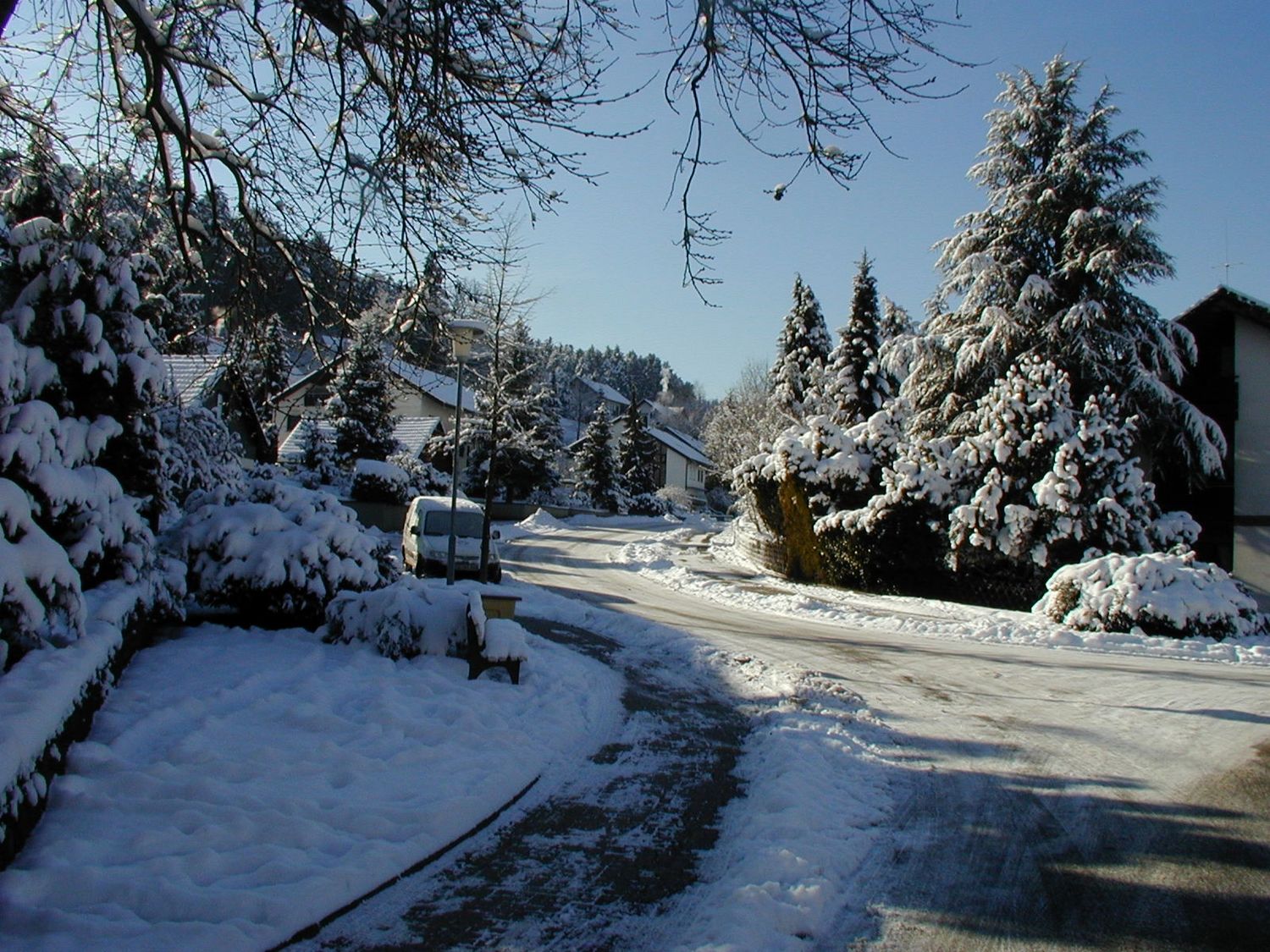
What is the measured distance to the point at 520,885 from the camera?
4.43m

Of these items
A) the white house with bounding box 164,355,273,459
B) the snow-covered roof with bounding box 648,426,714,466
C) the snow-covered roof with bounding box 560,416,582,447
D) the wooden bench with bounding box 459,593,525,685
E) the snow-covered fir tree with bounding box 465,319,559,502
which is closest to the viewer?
the wooden bench with bounding box 459,593,525,685

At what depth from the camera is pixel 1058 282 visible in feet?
76.9

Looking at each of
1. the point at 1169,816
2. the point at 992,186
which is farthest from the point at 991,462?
the point at 1169,816

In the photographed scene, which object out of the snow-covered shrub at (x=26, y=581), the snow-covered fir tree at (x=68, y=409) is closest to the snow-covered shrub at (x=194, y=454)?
the snow-covered fir tree at (x=68, y=409)

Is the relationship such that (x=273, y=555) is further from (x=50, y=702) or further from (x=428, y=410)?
(x=428, y=410)

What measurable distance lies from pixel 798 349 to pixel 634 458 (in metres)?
19.2

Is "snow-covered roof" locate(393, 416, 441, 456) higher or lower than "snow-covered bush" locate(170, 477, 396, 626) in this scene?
higher

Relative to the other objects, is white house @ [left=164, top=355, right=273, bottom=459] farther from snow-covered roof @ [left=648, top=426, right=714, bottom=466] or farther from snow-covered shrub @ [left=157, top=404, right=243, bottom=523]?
snow-covered roof @ [left=648, top=426, right=714, bottom=466]

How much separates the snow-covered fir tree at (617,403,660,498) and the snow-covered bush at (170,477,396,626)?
48401 mm

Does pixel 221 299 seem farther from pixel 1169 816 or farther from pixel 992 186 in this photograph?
pixel 992 186

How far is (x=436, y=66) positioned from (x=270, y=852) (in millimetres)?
4995

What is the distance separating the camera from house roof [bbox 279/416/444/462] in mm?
41188

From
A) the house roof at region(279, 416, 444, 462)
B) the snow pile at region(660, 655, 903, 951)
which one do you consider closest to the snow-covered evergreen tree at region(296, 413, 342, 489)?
the house roof at region(279, 416, 444, 462)

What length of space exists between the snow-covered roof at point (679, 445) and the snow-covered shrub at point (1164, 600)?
188 feet
